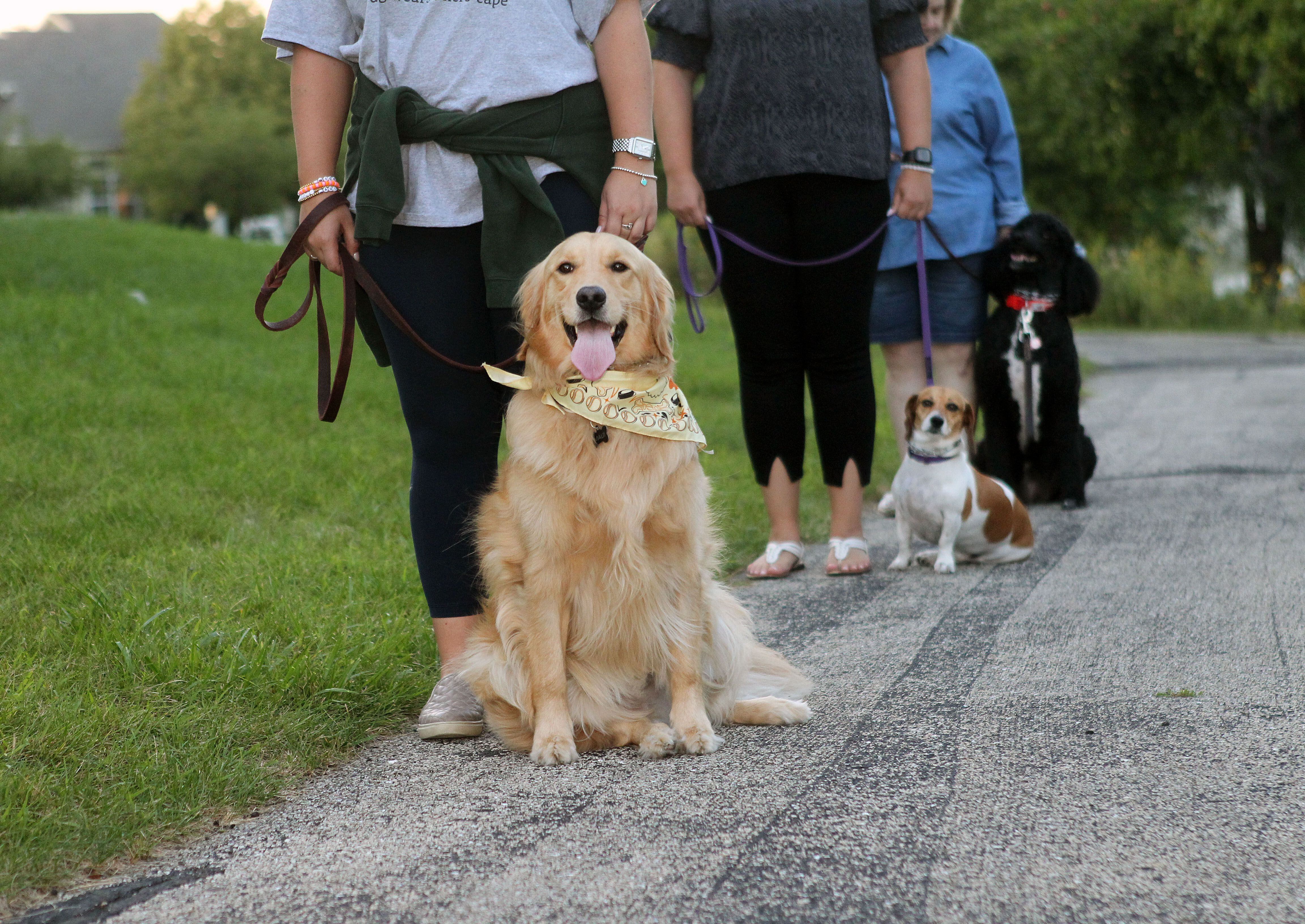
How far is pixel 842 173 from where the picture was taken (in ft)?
13.4

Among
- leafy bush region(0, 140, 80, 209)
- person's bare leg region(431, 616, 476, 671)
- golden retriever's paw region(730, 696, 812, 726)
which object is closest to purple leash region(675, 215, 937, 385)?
person's bare leg region(431, 616, 476, 671)

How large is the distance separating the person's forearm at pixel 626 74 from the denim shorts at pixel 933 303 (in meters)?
2.58

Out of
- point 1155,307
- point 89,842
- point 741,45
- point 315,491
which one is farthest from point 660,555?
point 1155,307

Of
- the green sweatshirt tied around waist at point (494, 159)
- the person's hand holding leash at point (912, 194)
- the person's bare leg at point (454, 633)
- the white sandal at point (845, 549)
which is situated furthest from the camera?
the white sandal at point (845, 549)

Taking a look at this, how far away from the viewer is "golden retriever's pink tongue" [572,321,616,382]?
8.86ft

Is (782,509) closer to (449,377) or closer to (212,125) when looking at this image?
(449,377)

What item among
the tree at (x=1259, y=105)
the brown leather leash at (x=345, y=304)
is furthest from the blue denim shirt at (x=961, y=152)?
the tree at (x=1259, y=105)

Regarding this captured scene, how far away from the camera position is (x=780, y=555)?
4.52m

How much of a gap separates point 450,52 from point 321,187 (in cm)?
44

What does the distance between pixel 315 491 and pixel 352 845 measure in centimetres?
351

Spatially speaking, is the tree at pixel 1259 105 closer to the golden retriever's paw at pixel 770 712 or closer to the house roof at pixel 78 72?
the golden retriever's paw at pixel 770 712

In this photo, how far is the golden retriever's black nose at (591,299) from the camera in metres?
2.67

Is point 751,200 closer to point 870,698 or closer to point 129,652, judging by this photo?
point 870,698

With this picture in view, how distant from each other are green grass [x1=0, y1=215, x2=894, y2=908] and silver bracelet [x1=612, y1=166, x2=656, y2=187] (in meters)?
1.40
